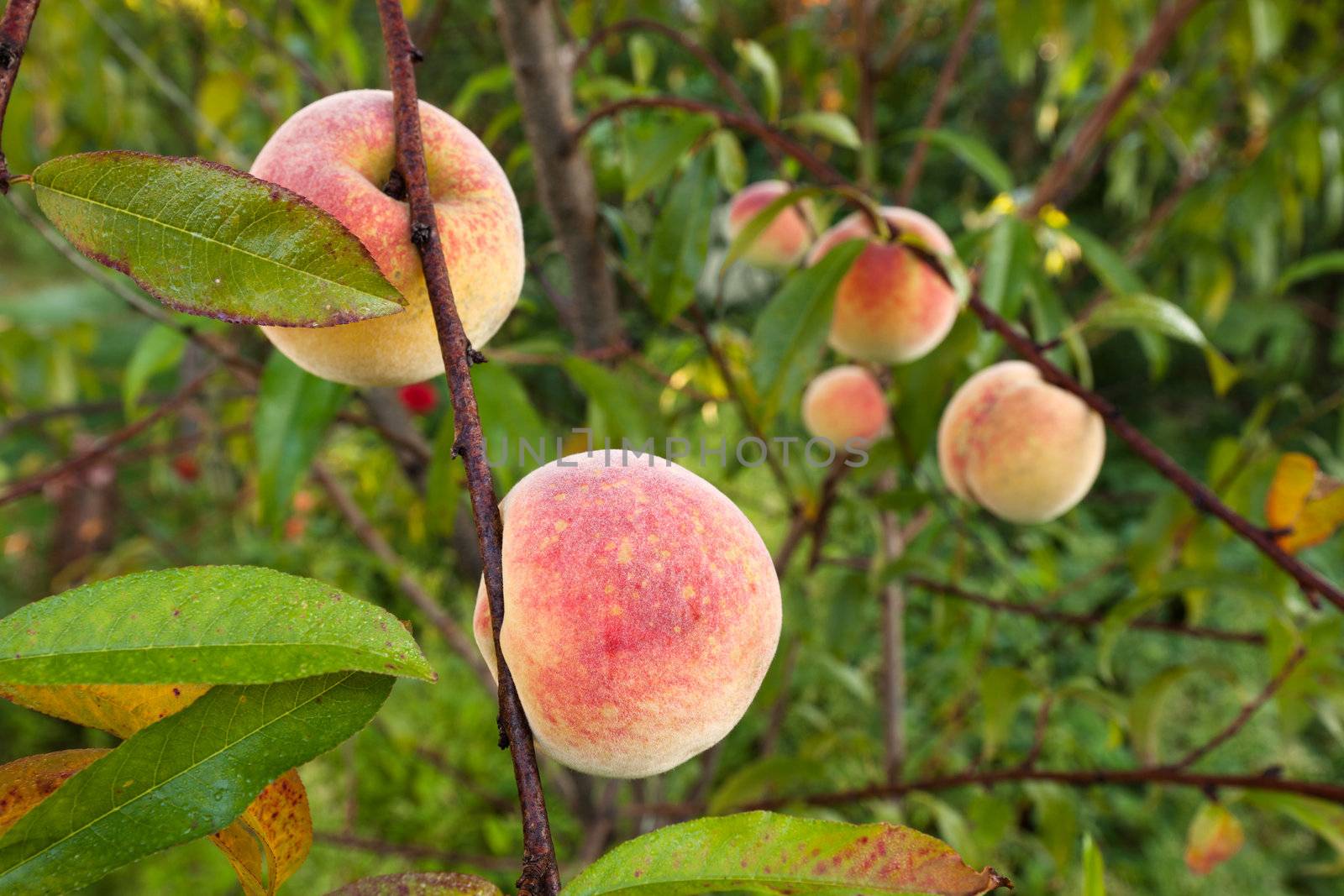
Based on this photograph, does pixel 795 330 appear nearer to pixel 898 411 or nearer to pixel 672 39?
pixel 898 411

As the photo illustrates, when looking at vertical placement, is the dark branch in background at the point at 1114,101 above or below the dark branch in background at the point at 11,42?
below

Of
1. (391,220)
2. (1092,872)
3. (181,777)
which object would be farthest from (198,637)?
(1092,872)

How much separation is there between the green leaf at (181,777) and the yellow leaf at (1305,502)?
2.09ft

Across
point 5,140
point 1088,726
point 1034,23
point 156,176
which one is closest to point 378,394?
point 5,140

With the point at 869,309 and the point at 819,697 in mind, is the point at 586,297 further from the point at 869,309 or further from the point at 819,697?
the point at 819,697

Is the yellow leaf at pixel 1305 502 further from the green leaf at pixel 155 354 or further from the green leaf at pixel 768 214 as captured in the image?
the green leaf at pixel 155 354

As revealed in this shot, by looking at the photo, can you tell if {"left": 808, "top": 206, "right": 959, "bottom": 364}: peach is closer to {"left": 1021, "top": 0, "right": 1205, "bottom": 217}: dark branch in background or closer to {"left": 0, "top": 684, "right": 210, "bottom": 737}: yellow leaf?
{"left": 1021, "top": 0, "right": 1205, "bottom": 217}: dark branch in background

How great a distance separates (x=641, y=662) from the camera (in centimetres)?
30

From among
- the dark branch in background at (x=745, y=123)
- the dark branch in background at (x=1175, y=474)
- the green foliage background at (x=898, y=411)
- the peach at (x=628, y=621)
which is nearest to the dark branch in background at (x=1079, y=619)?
the green foliage background at (x=898, y=411)

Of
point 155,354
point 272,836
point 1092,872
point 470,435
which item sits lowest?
point 1092,872

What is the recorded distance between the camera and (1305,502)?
2.14 feet

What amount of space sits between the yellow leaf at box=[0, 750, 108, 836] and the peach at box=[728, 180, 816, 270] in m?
0.79

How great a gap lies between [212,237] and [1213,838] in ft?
2.89

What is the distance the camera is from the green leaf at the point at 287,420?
2.26 ft
